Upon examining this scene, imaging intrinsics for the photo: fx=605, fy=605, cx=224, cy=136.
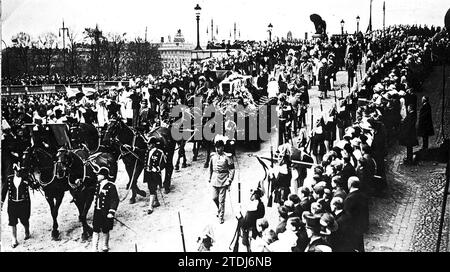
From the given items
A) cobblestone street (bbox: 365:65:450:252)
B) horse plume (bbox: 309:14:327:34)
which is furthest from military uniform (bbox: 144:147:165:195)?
horse plume (bbox: 309:14:327:34)

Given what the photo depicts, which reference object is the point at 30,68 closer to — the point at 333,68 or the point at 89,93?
the point at 89,93

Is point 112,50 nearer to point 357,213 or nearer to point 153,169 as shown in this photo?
point 153,169

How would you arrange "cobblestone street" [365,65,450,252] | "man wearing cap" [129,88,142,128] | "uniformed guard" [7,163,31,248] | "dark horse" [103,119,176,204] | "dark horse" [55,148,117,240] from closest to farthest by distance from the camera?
1. "cobblestone street" [365,65,450,252]
2. "uniformed guard" [7,163,31,248]
3. "dark horse" [55,148,117,240]
4. "dark horse" [103,119,176,204]
5. "man wearing cap" [129,88,142,128]

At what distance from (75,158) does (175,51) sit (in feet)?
151

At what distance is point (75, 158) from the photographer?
1280 centimetres

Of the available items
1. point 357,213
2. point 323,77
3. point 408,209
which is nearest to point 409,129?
point 408,209

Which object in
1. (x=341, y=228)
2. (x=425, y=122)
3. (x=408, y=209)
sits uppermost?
(x=425, y=122)

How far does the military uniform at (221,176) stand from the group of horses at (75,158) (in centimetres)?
224

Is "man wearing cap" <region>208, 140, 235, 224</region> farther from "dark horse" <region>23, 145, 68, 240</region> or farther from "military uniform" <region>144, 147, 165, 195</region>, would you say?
"dark horse" <region>23, 145, 68, 240</region>

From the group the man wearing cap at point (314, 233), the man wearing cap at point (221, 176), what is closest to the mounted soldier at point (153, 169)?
the man wearing cap at point (221, 176)

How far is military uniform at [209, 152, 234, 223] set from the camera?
12938 millimetres

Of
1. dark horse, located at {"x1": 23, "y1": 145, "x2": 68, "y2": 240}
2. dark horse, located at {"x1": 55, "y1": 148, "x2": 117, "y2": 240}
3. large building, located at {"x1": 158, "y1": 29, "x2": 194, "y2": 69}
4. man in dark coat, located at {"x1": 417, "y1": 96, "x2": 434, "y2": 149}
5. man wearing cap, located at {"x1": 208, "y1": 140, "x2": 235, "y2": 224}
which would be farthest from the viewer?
large building, located at {"x1": 158, "y1": 29, "x2": 194, "y2": 69}
